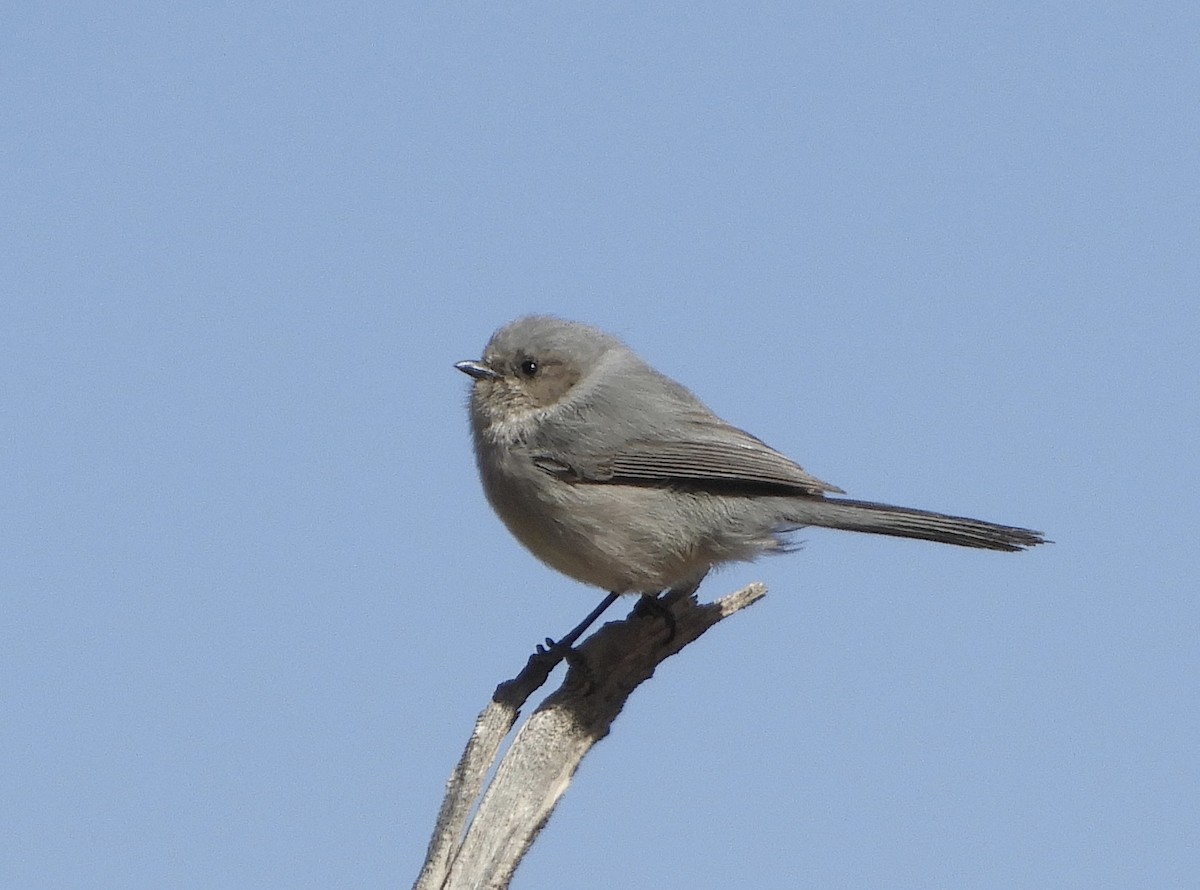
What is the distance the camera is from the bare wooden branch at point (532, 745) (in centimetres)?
506

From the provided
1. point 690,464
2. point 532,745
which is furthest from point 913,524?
point 532,745

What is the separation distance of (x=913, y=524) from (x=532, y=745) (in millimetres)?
1889

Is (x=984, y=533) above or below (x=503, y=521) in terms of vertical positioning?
above

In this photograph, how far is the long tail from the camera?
5.80 metres

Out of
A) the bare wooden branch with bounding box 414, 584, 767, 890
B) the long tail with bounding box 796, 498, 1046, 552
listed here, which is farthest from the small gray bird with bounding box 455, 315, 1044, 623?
the bare wooden branch with bounding box 414, 584, 767, 890

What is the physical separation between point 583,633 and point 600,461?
0.78 metres

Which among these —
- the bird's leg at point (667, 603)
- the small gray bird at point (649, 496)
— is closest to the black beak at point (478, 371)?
the small gray bird at point (649, 496)

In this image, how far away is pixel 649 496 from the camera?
6.23m

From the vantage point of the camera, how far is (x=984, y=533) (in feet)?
19.1

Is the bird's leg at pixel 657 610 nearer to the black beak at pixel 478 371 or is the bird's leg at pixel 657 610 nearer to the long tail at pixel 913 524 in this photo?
the long tail at pixel 913 524

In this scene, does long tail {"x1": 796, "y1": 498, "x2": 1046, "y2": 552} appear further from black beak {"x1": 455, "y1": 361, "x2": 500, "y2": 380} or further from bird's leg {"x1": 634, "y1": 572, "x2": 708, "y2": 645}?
black beak {"x1": 455, "y1": 361, "x2": 500, "y2": 380}

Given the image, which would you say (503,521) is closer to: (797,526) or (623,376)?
(623,376)

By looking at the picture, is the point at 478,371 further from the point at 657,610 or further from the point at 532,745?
the point at 532,745

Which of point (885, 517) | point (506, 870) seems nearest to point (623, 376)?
point (885, 517)
